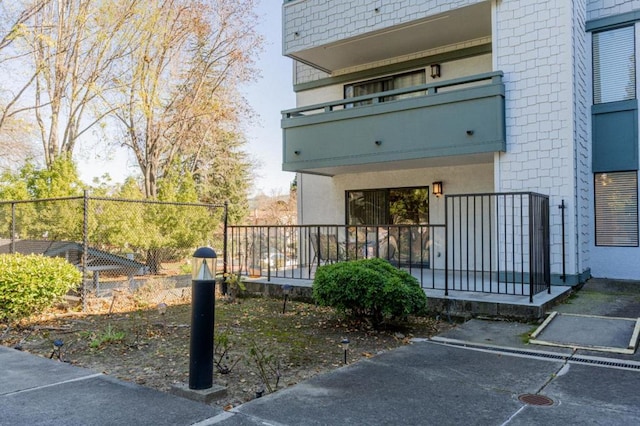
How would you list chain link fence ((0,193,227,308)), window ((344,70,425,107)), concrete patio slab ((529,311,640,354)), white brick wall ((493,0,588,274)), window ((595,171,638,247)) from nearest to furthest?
concrete patio slab ((529,311,640,354)), white brick wall ((493,0,588,274)), window ((595,171,638,247)), chain link fence ((0,193,227,308)), window ((344,70,425,107))

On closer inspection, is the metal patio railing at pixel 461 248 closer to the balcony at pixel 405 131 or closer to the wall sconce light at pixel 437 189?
the wall sconce light at pixel 437 189

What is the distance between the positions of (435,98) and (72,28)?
1127cm

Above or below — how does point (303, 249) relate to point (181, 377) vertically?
above

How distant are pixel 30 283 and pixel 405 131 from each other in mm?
7007

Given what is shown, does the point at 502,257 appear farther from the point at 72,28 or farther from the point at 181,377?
the point at 72,28

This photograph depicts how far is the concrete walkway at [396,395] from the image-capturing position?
11.0ft

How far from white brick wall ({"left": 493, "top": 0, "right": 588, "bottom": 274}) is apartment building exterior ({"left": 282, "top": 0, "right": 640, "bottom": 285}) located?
2cm

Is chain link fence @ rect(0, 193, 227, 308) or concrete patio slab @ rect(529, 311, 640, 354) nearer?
concrete patio slab @ rect(529, 311, 640, 354)

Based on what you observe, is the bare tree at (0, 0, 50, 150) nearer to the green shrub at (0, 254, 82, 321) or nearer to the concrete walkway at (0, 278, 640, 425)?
the green shrub at (0, 254, 82, 321)

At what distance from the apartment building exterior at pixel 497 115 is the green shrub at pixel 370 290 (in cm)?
273

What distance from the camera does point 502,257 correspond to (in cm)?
859

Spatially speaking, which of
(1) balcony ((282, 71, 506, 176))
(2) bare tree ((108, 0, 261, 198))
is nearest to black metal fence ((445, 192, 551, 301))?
(1) balcony ((282, 71, 506, 176))

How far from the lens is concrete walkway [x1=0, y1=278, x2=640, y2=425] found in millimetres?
3363

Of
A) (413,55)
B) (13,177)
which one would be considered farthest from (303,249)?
(13,177)
